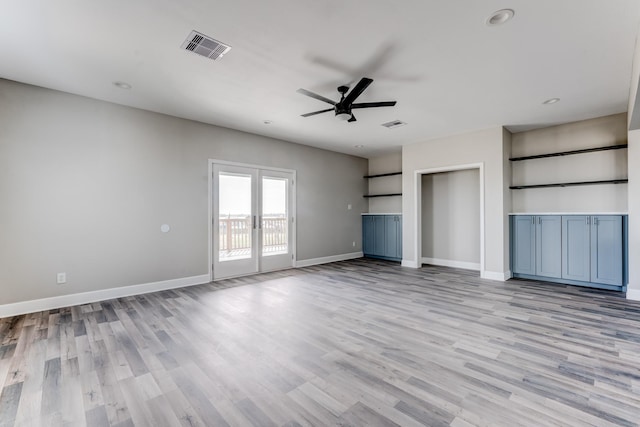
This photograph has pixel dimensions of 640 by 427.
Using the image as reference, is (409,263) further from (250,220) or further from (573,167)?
(250,220)

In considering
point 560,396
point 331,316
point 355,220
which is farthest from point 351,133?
point 560,396

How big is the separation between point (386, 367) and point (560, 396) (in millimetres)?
1123

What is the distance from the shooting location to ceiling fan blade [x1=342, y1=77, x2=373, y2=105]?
292 cm

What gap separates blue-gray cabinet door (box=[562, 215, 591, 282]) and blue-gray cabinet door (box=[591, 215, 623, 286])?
69mm

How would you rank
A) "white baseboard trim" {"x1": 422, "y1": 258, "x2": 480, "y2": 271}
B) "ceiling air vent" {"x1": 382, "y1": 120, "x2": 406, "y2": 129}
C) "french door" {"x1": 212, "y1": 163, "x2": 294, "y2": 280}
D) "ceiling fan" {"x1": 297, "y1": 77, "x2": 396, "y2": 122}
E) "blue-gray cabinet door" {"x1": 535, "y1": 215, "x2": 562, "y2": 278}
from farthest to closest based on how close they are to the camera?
1. "white baseboard trim" {"x1": 422, "y1": 258, "x2": 480, "y2": 271}
2. "french door" {"x1": 212, "y1": 163, "x2": 294, "y2": 280}
3. "ceiling air vent" {"x1": 382, "y1": 120, "x2": 406, "y2": 129}
4. "blue-gray cabinet door" {"x1": 535, "y1": 215, "x2": 562, "y2": 278}
5. "ceiling fan" {"x1": 297, "y1": 77, "x2": 396, "y2": 122}

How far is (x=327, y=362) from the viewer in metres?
2.31

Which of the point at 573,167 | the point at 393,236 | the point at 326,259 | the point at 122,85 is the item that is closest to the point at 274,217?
the point at 326,259

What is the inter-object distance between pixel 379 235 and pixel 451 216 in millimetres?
1810

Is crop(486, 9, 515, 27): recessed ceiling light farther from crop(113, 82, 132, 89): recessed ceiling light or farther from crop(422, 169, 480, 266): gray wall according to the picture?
crop(422, 169, 480, 266): gray wall

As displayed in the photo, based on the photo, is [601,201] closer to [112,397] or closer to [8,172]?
[112,397]

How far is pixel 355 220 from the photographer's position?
7.66 m

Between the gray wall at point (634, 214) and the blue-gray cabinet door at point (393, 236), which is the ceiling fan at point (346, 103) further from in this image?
the blue-gray cabinet door at point (393, 236)

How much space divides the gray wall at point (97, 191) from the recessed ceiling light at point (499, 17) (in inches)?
168

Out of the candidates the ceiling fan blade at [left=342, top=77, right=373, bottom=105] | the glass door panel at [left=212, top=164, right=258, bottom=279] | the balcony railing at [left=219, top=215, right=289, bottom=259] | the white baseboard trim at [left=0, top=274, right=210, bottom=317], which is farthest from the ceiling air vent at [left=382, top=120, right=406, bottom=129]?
the white baseboard trim at [left=0, top=274, right=210, bottom=317]
